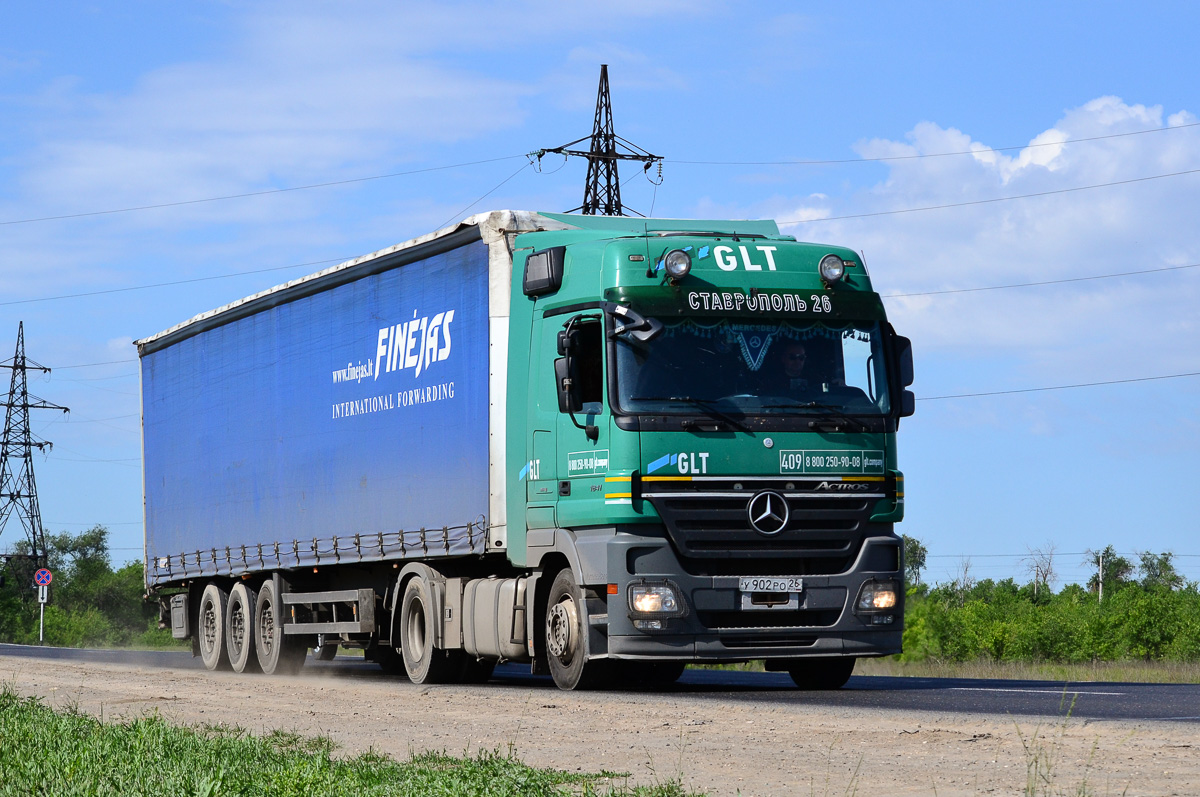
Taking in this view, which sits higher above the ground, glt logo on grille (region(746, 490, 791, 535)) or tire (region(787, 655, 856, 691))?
glt logo on grille (region(746, 490, 791, 535))

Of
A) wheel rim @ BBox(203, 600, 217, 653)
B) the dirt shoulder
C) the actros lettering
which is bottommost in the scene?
the dirt shoulder

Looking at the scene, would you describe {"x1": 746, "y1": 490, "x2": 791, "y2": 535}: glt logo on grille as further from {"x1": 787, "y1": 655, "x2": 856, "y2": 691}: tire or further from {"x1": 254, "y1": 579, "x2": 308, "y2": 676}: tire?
{"x1": 254, "y1": 579, "x2": 308, "y2": 676}: tire

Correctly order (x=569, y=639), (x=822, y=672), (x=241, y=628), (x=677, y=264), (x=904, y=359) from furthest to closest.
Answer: (x=241, y=628)
(x=822, y=672)
(x=904, y=359)
(x=569, y=639)
(x=677, y=264)

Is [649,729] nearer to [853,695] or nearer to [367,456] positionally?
[853,695]

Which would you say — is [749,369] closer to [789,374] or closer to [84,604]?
[789,374]

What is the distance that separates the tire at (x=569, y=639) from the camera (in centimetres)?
1337

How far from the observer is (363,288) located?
1766cm

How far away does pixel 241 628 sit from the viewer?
21.0 meters

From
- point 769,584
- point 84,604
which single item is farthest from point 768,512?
point 84,604

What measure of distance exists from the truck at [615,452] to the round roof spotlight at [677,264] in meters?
0.02

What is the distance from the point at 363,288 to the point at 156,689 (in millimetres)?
4903

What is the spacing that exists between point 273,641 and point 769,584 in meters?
8.87

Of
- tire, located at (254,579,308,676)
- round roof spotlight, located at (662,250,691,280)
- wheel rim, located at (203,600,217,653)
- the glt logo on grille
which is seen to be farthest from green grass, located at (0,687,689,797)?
wheel rim, located at (203,600,217,653)

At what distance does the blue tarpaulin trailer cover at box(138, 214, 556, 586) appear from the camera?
50.6ft
